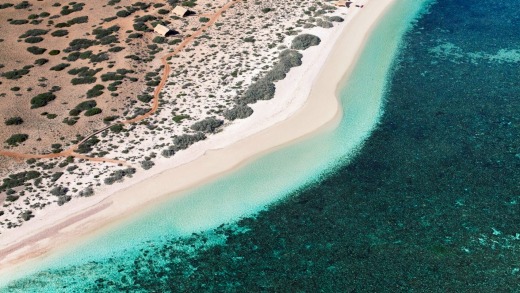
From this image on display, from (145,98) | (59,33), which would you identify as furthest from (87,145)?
(59,33)

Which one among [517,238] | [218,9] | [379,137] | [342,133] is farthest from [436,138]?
[218,9]

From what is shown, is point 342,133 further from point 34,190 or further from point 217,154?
point 34,190

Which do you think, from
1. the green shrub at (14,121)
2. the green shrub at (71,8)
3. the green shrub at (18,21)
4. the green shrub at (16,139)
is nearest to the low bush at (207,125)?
the green shrub at (16,139)

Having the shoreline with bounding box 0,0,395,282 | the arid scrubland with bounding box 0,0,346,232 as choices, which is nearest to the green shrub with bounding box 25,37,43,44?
the arid scrubland with bounding box 0,0,346,232

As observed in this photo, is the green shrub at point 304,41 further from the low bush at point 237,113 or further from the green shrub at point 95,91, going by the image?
the green shrub at point 95,91

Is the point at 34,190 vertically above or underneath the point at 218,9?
underneath

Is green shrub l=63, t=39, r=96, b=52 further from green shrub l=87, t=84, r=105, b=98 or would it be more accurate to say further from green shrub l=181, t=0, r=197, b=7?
green shrub l=181, t=0, r=197, b=7
